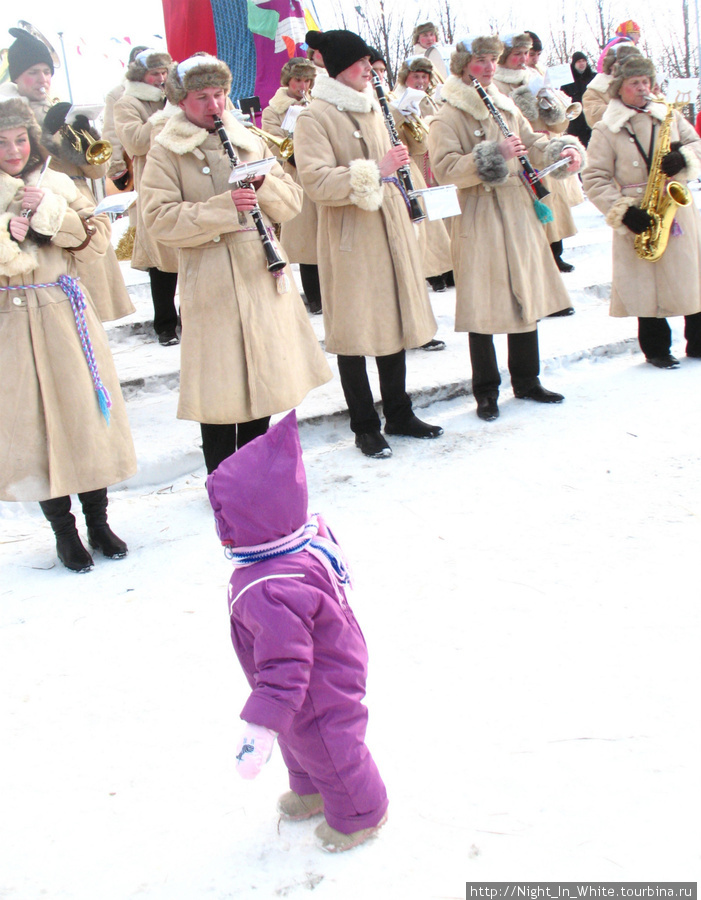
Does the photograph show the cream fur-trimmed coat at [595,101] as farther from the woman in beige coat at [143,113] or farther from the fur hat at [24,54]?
the fur hat at [24,54]

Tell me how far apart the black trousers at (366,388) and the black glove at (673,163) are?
203cm

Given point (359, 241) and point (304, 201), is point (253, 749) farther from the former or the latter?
point (304, 201)

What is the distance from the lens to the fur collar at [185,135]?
371 cm

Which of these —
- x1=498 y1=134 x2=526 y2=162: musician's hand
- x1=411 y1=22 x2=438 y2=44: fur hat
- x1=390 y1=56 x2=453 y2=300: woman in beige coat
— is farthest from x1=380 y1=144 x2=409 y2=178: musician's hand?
x1=411 y1=22 x2=438 y2=44: fur hat

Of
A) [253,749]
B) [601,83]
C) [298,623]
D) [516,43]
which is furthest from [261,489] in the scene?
[601,83]

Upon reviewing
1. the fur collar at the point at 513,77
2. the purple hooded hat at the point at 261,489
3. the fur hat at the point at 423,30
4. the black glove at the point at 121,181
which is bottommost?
the purple hooded hat at the point at 261,489

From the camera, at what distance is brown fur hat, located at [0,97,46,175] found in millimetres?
3365

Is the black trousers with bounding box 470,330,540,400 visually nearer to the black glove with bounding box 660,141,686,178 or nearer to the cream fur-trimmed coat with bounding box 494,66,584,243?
the black glove with bounding box 660,141,686,178

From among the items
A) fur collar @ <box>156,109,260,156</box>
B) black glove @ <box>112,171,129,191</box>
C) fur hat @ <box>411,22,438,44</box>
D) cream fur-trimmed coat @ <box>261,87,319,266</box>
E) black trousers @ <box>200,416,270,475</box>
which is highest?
fur hat @ <box>411,22,438,44</box>

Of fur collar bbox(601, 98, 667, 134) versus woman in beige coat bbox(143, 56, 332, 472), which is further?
fur collar bbox(601, 98, 667, 134)

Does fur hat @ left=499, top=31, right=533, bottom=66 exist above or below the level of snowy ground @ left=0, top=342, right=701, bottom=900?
above

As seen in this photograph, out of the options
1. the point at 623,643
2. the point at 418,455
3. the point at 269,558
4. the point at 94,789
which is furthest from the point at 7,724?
the point at 418,455

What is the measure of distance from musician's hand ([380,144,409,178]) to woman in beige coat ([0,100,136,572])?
147 cm

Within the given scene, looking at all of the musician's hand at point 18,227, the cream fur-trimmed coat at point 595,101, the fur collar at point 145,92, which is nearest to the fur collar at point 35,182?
the musician's hand at point 18,227
